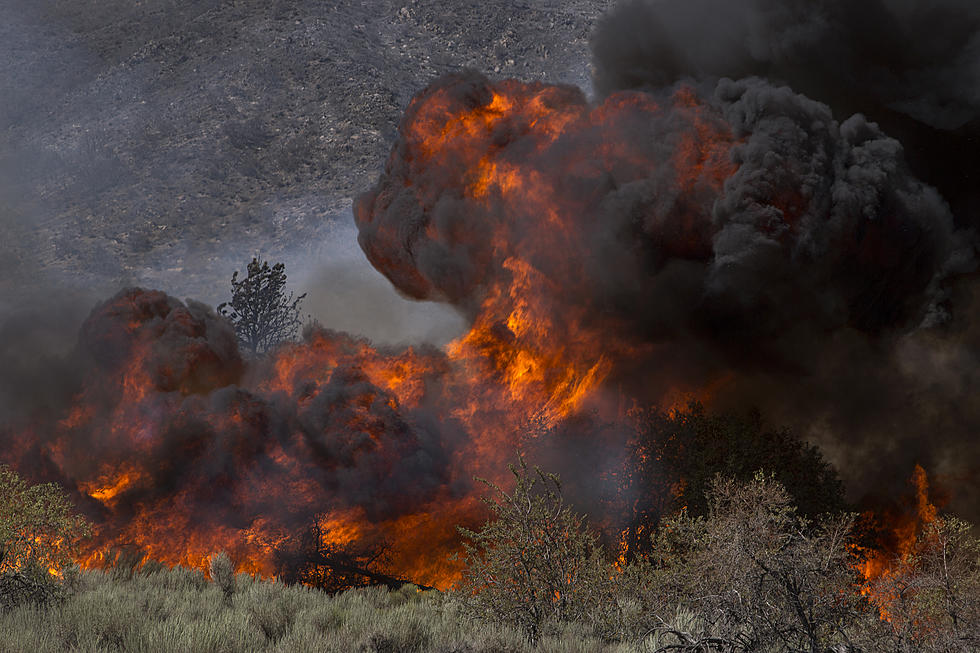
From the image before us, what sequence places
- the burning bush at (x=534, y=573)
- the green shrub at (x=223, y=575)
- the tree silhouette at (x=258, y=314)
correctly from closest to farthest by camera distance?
the burning bush at (x=534, y=573) < the green shrub at (x=223, y=575) < the tree silhouette at (x=258, y=314)

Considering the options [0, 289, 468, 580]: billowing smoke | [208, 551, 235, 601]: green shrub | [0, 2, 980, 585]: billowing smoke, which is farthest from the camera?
[0, 2, 980, 585]: billowing smoke

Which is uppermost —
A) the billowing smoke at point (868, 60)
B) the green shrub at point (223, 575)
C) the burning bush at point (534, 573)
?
the billowing smoke at point (868, 60)

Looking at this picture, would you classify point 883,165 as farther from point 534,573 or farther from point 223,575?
point 223,575

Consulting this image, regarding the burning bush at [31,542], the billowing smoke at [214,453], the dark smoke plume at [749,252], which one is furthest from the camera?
the dark smoke plume at [749,252]

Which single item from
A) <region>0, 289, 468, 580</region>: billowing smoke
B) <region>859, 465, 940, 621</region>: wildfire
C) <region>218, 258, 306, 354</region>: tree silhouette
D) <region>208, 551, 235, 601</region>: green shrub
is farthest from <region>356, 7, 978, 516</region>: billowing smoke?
<region>218, 258, 306, 354</region>: tree silhouette

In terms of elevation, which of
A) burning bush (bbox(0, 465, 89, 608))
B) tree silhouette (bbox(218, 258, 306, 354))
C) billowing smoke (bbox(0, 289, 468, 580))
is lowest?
tree silhouette (bbox(218, 258, 306, 354))

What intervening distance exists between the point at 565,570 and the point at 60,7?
11519cm

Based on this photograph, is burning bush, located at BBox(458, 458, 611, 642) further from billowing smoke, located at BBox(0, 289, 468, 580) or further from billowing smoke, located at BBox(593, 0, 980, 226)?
billowing smoke, located at BBox(593, 0, 980, 226)

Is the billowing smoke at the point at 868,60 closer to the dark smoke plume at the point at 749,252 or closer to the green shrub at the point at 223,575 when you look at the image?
the dark smoke plume at the point at 749,252

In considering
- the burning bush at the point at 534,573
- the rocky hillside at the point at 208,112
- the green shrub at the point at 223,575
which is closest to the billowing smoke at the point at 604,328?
the green shrub at the point at 223,575

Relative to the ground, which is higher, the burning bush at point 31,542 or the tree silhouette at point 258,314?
the burning bush at point 31,542

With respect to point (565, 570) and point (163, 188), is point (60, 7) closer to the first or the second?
point (163, 188)

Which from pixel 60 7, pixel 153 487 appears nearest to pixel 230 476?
pixel 153 487

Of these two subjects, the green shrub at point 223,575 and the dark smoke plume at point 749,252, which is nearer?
the green shrub at point 223,575
